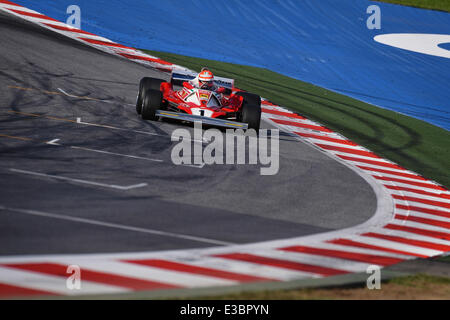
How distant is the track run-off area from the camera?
24.1 ft

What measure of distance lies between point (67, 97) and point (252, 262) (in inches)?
409

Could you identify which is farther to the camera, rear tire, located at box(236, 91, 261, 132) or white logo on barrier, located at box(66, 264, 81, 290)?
rear tire, located at box(236, 91, 261, 132)

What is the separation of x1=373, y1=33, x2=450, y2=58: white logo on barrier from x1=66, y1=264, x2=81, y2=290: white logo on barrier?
88.4 feet

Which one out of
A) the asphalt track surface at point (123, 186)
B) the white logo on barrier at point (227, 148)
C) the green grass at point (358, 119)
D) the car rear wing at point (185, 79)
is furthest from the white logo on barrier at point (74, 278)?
the green grass at point (358, 119)

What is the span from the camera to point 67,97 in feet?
56.3

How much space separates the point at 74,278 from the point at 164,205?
332 cm

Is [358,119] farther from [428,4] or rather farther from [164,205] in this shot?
[428,4]

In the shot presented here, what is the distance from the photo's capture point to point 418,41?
109ft

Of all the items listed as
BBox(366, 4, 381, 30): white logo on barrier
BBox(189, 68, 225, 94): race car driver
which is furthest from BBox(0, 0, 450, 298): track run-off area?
BBox(366, 4, 381, 30): white logo on barrier

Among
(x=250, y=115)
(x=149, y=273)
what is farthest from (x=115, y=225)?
(x=250, y=115)

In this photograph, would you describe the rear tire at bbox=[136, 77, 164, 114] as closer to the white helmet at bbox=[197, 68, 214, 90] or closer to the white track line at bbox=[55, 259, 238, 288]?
the white helmet at bbox=[197, 68, 214, 90]

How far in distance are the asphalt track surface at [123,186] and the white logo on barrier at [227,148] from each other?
252 millimetres

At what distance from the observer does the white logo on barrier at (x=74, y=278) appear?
6463mm
